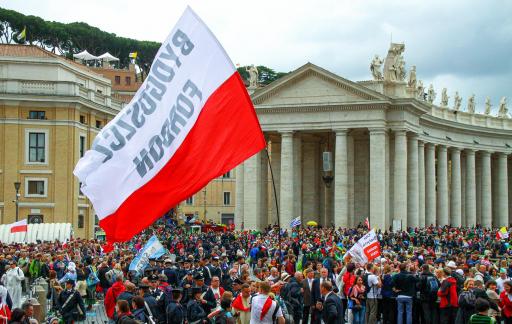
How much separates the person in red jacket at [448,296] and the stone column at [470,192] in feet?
223

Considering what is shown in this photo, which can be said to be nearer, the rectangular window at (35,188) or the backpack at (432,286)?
the backpack at (432,286)

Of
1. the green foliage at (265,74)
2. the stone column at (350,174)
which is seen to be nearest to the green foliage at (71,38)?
the green foliage at (265,74)

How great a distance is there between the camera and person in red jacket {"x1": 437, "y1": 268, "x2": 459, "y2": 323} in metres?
20.3

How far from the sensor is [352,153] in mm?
71750

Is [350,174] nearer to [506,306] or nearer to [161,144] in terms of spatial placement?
[506,306]

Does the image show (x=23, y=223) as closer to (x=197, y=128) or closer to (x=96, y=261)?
(x=96, y=261)

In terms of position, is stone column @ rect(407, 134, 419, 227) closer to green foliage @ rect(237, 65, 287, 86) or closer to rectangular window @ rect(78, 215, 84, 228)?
rectangular window @ rect(78, 215, 84, 228)

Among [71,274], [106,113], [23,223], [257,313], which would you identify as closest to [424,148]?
[106,113]

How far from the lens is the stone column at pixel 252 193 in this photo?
73.0m

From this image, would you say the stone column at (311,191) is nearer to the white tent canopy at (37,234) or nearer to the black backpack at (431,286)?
the white tent canopy at (37,234)

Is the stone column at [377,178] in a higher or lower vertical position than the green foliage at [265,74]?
lower

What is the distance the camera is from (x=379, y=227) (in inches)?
2704

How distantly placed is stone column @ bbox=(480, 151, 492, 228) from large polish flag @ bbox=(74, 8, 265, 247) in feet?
259

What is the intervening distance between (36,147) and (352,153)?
2618 centimetres
